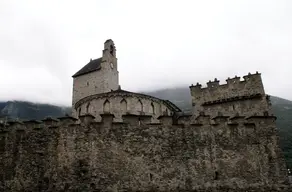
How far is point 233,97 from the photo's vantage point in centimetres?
2344

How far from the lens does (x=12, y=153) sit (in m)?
16.3

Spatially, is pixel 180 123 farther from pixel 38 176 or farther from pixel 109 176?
pixel 38 176

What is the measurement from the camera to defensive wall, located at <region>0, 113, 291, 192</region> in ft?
49.8

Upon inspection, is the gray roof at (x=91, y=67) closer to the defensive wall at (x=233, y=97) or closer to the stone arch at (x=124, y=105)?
the stone arch at (x=124, y=105)

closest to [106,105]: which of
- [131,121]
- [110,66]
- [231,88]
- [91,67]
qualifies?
[231,88]

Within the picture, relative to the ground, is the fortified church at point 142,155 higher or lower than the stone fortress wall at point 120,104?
lower

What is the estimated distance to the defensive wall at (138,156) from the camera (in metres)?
15.2

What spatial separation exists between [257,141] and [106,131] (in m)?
8.28

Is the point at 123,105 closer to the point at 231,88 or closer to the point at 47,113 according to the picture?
the point at 231,88

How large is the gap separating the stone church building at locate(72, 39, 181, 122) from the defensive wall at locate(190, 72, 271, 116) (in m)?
3.51

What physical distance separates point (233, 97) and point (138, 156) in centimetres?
1114

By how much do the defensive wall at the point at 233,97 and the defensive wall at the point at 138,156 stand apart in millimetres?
6254

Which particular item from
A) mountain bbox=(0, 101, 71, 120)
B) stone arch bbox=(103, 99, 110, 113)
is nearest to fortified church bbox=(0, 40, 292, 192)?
stone arch bbox=(103, 99, 110, 113)

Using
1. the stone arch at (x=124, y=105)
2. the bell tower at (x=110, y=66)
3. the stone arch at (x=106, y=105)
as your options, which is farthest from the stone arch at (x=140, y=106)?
the bell tower at (x=110, y=66)
